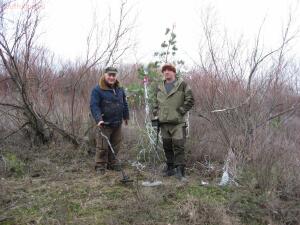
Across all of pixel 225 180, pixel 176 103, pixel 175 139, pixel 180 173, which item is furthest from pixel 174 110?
pixel 225 180

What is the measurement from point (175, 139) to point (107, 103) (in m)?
1.23

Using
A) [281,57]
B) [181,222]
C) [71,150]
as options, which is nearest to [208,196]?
[181,222]

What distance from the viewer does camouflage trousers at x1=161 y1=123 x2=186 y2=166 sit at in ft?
17.5

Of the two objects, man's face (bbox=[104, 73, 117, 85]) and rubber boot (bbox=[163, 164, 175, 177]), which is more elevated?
man's face (bbox=[104, 73, 117, 85])

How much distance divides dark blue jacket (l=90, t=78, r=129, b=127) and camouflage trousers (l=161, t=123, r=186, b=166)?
2.61 feet

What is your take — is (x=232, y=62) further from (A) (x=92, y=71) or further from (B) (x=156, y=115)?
(A) (x=92, y=71)

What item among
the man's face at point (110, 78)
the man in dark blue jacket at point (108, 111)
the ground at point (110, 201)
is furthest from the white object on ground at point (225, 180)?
the man's face at point (110, 78)

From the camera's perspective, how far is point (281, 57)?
5746mm

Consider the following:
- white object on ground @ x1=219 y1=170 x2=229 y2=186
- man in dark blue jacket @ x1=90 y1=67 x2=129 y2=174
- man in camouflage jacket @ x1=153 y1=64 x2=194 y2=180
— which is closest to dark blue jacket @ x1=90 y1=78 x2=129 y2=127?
man in dark blue jacket @ x1=90 y1=67 x2=129 y2=174

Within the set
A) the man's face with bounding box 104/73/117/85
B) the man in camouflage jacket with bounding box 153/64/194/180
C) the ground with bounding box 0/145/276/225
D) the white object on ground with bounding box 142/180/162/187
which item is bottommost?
the ground with bounding box 0/145/276/225

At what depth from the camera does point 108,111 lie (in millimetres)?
5648

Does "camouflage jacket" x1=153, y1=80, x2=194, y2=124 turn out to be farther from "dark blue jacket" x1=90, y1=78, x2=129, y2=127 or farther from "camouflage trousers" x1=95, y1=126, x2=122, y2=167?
"camouflage trousers" x1=95, y1=126, x2=122, y2=167

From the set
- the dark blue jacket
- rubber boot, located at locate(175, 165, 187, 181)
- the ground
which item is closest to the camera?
the ground

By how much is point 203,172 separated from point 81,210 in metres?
2.34
